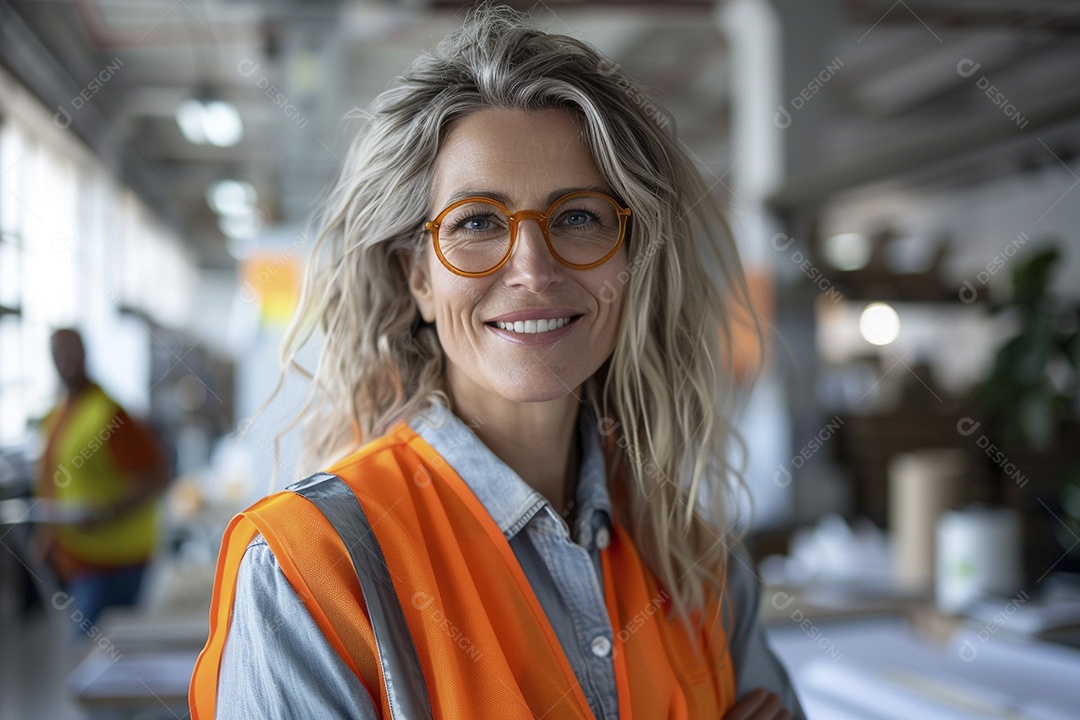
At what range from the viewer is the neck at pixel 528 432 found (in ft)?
4.17

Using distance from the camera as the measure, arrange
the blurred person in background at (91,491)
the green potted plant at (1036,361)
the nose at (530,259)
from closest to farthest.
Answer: the nose at (530,259), the green potted plant at (1036,361), the blurred person in background at (91,491)

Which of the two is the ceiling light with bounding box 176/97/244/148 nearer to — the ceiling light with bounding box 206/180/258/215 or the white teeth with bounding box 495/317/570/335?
the ceiling light with bounding box 206/180/258/215

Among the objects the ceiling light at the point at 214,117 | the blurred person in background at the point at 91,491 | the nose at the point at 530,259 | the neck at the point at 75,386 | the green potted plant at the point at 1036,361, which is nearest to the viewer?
the nose at the point at 530,259

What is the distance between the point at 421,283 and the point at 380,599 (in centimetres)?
48

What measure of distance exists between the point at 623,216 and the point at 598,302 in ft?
0.39

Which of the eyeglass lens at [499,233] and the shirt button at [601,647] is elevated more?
the eyeglass lens at [499,233]

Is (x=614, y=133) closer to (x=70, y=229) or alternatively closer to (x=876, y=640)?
(x=876, y=640)

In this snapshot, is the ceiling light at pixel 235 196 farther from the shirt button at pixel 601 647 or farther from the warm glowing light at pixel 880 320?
the shirt button at pixel 601 647

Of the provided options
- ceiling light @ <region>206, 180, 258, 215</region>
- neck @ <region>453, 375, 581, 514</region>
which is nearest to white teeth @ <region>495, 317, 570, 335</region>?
neck @ <region>453, 375, 581, 514</region>

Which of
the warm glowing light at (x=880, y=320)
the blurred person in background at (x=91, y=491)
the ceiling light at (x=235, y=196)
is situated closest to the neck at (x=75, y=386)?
the blurred person in background at (x=91, y=491)

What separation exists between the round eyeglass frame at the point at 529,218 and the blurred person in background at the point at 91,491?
339cm

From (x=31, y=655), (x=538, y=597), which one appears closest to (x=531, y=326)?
(x=538, y=597)

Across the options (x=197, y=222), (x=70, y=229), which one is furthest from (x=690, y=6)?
(x=197, y=222)

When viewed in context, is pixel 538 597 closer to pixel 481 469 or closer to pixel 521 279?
pixel 481 469
